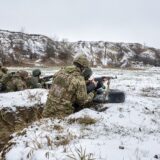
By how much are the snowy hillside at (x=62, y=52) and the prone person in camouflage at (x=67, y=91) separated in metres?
47.7

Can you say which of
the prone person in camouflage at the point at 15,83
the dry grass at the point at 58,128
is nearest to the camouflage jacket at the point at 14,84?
the prone person in camouflage at the point at 15,83

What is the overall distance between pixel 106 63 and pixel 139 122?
64.2 metres

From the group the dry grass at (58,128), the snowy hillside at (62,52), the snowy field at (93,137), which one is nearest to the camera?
the snowy field at (93,137)

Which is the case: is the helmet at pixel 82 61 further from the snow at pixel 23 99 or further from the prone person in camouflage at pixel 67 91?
the snow at pixel 23 99

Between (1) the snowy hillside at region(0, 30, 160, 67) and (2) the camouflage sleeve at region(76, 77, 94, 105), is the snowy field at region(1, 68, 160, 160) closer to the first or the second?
(2) the camouflage sleeve at region(76, 77, 94, 105)

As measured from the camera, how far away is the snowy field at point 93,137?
5.38 metres

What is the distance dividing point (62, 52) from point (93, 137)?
62.3 meters

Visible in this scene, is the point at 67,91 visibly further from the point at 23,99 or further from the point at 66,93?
the point at 23,99

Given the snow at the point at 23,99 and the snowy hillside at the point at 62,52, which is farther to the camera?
the snowy hillside at the point at 62,52

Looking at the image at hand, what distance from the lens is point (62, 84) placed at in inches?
309

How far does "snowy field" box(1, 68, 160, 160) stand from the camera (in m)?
5.38

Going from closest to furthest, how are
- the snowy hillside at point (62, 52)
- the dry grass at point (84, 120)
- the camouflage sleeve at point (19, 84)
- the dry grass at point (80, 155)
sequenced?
the dry grass at point (80, 155)
the dry grass at point (84, 120)
the camouflage sleeve at point (19, 84)
the snowy hillside at point (62, 52)

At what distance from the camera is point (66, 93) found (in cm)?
787

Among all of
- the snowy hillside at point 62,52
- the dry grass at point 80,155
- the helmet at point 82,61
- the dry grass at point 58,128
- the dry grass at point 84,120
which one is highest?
the helmet at point 82,61
